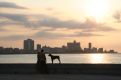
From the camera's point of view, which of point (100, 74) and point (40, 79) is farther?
point (100, 74)

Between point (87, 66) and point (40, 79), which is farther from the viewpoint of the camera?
point (87, 66)

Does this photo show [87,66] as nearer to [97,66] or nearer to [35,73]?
[97,66]

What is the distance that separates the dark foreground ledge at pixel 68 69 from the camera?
3284 cm

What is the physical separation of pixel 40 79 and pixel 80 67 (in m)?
4.91

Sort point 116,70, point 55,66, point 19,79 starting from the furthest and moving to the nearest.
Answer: point 55,66
point 116,70
point 19,79

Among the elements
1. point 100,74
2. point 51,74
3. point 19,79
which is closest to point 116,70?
point 100,74

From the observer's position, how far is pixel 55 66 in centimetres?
3494

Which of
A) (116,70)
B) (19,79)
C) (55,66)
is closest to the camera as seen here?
(19,79)

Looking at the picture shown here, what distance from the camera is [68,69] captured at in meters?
34.4

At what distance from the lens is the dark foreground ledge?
32.8 metres

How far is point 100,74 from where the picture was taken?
108 feet

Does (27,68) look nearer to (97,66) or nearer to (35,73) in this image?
(35,73)

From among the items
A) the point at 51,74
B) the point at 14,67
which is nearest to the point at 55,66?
the point at 51,74

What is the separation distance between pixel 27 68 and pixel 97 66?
17.4 ft
